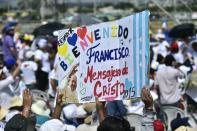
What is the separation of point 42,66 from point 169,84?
3809 millimetres

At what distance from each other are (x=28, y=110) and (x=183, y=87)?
17.5ft

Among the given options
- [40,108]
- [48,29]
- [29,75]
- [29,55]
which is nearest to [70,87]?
[40,108]

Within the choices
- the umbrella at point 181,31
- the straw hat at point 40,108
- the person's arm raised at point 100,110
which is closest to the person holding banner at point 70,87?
the person's arm raised at point 100,110

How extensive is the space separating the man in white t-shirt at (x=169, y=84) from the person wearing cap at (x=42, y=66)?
3.08 m

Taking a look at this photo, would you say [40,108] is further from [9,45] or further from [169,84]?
[9,45]

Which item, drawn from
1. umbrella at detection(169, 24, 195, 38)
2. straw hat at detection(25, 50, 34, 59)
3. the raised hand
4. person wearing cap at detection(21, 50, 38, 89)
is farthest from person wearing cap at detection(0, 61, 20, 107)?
umbrella at detection(169, 24, 195, 38)

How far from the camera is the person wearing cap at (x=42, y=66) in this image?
13109mm

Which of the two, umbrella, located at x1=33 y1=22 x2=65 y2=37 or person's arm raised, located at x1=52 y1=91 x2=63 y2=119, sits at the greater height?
umbrella, located at x1=33 y1=22 x2=65 y2=37

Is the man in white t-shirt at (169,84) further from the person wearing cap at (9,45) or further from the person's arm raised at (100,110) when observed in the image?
the person wearing cap at (9,45)

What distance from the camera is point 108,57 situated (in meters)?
6.49

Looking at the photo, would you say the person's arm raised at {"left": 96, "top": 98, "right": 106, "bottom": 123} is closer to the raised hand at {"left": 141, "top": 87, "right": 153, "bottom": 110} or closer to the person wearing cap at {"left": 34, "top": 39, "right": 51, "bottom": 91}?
the raised hand at {"left": 141, "top": 87, "right": 153, "bottom": 110}

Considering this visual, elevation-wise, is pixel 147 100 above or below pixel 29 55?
→ below

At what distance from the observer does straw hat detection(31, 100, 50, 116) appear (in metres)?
9.00

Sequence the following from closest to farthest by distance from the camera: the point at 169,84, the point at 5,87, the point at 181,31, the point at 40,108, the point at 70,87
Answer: the point at 70,87
the point at 40,108
the point at 5,87
the point at 169,84
the point at 181,31
